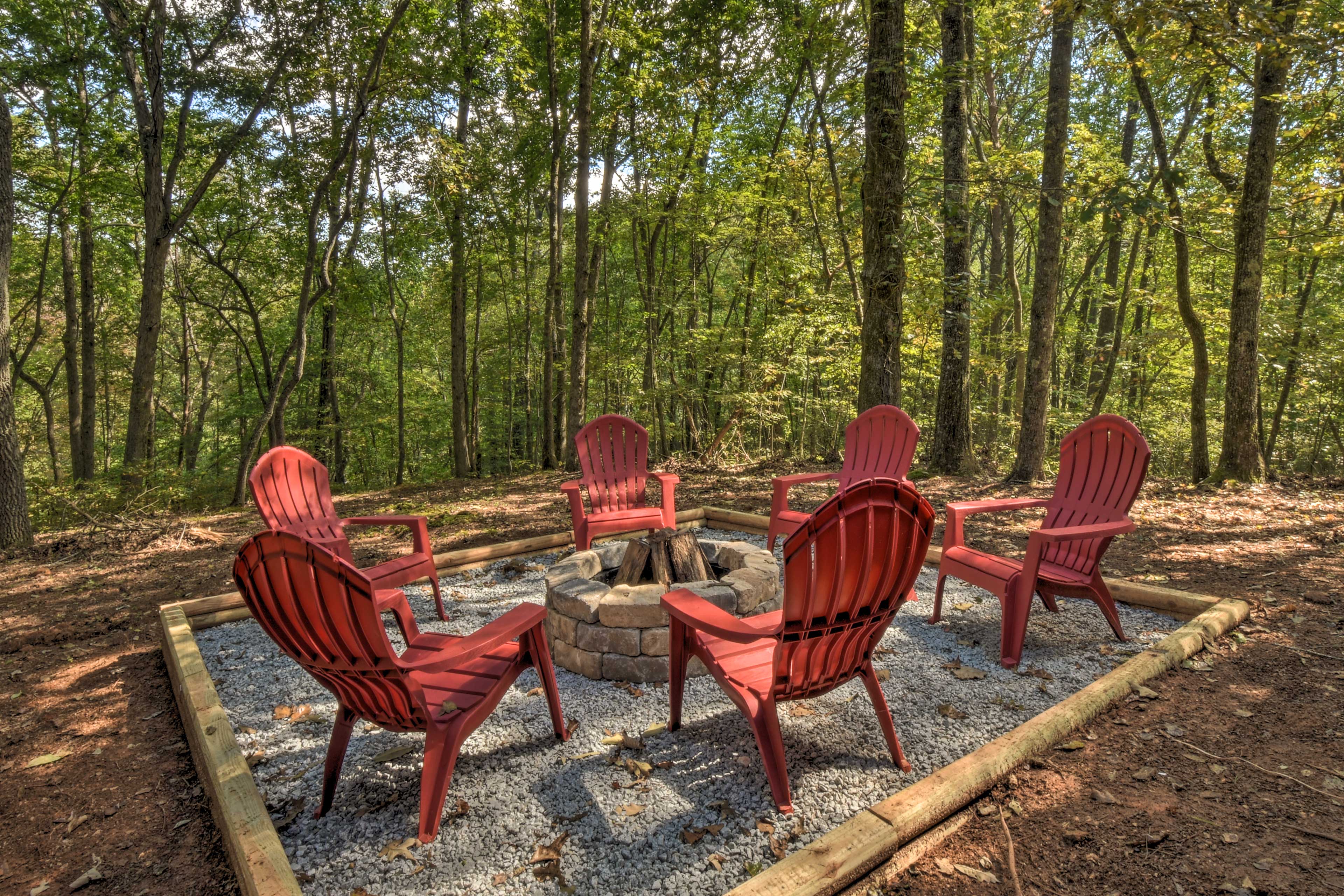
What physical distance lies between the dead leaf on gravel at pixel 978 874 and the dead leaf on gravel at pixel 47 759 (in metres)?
2.96

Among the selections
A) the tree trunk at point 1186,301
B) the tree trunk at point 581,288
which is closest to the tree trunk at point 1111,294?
the tree trunk at point 1186,301

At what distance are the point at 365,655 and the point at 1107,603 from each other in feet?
9.96

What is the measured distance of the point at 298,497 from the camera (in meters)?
3.16

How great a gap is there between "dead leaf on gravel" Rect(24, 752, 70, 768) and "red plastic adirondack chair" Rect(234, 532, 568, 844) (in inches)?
46.0

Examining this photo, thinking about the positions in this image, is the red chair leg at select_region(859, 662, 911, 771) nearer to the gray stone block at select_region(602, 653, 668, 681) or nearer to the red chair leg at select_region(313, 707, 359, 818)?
the gray stone block at select_region(602, 653, 668, 681)

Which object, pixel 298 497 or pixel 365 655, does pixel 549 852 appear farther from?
pixel 298 497

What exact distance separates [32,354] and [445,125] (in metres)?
11.9

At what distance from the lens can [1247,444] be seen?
18.9ft

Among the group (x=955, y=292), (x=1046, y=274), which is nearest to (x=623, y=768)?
(x=955, y=292)

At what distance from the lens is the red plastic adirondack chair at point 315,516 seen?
2.97 m

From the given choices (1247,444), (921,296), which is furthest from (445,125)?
(1247,444)

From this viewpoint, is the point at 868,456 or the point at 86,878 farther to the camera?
the point at 868,456

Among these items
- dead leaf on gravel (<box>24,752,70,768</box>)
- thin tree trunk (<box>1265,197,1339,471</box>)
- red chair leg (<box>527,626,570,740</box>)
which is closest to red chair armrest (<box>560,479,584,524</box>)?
red chair leg (<box>527,626,570,740</box>)

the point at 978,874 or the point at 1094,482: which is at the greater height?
the point at 1094,482
